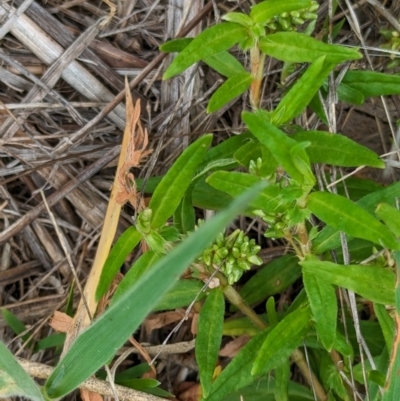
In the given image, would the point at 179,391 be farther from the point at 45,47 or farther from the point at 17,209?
the point at 45,47

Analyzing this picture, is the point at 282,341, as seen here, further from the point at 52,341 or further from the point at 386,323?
the point at 52,341

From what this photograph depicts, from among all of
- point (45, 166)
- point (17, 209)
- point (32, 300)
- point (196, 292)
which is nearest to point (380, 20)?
point (196, 292)

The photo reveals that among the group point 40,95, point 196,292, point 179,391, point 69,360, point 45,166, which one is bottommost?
point 179,391

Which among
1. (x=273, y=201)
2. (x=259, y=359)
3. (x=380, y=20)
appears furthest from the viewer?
(x=380, y=20)

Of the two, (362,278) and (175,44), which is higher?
(175,44)

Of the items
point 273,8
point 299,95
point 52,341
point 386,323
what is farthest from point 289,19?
point 52,341

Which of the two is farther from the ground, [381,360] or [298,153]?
[298,153]
